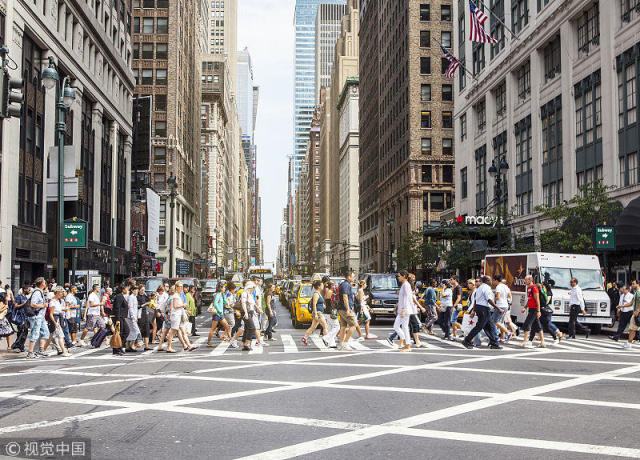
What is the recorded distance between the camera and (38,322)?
16562mm

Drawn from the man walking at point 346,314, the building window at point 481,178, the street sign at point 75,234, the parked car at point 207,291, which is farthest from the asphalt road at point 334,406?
the building window at point 481,178

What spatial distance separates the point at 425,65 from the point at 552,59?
35440mm

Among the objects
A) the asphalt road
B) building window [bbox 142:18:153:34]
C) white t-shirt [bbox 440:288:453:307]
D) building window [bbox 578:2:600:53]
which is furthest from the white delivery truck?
building window [bbox 142:18:153:34]

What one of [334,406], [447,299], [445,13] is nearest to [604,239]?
Answer: [447,299]

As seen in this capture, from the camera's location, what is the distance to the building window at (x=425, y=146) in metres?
76.2

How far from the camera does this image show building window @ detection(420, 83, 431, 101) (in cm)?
7656

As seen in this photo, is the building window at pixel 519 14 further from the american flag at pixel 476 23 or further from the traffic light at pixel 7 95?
the traffic light at pixel 7 95

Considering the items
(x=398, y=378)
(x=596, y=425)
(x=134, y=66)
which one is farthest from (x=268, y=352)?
(x=134, y=66)

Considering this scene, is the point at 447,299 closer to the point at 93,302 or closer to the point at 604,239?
the point at 604,239

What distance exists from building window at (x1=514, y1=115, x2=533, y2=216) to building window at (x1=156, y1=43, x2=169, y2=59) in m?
45.7

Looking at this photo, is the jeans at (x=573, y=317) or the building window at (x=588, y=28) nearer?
the jeans at (x=573, y=317)

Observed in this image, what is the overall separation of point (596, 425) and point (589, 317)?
52.7ft

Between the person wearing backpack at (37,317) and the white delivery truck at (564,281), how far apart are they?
1515cm

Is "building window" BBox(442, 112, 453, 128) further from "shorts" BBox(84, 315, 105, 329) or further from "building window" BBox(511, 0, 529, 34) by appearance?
"shorts" BBox(84, 315, 105, 329)
